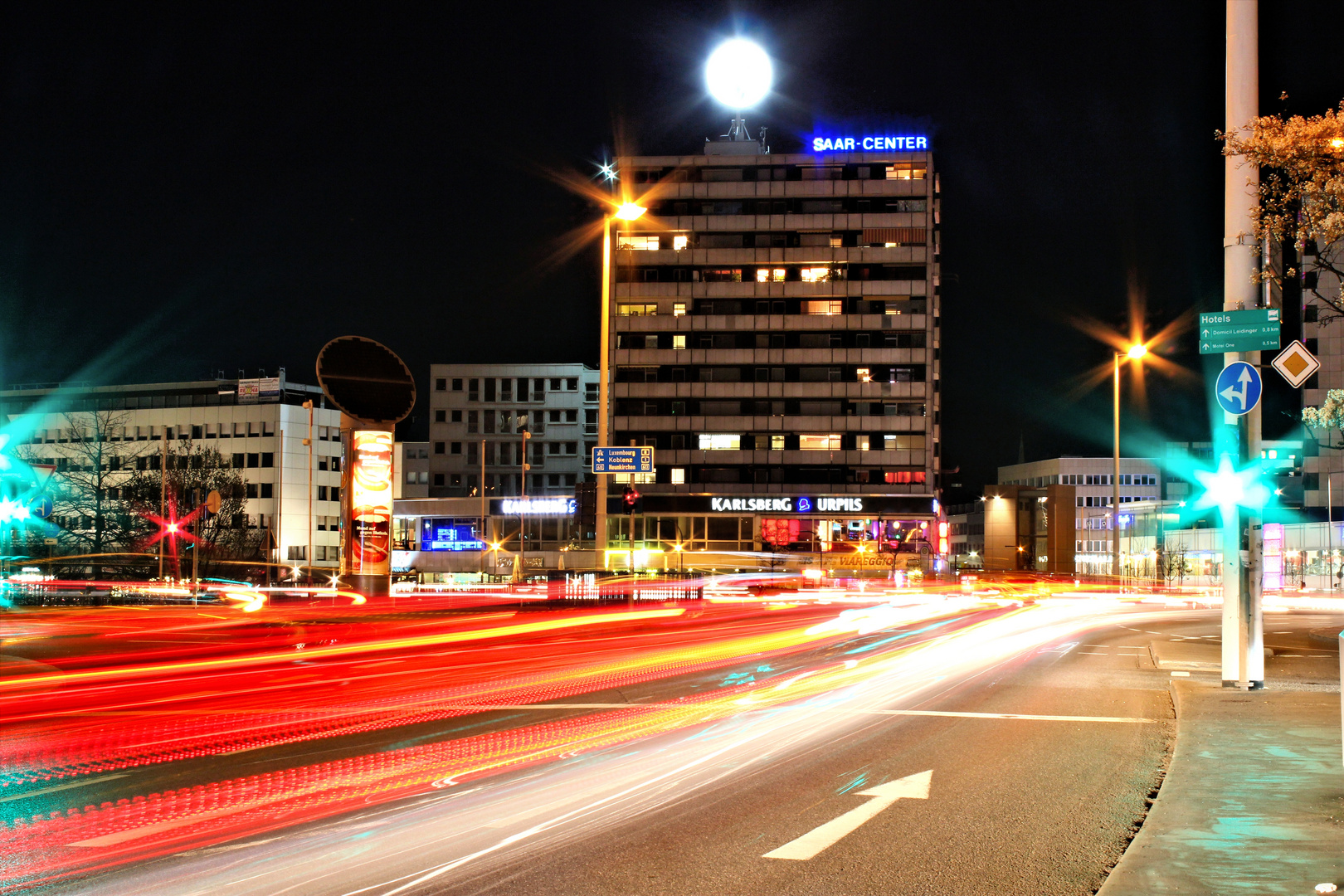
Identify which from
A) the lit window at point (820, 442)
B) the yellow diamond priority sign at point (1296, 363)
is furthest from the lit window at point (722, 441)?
the yellow diamond priority sign at point (1296, 363)

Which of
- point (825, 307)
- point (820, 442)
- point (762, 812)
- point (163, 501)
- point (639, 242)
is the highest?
point (639, 242)

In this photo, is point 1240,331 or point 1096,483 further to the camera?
point 1096,483

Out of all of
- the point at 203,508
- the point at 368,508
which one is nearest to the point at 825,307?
the point at 203,508

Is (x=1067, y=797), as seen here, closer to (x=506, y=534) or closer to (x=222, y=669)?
(x=222, y=669)

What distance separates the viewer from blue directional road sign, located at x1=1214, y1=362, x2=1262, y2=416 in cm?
1446

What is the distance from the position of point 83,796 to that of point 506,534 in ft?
296

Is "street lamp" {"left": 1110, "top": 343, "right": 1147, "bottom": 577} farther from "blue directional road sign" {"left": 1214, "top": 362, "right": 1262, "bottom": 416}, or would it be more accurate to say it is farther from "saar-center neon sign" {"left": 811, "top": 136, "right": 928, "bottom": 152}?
"saar-center neon sign" {"left": 811, "top": 136, "right": 928, "bottom": 152}

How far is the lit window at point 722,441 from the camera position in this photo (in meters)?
92.5

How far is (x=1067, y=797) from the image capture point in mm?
9242

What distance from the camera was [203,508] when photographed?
71.8 m

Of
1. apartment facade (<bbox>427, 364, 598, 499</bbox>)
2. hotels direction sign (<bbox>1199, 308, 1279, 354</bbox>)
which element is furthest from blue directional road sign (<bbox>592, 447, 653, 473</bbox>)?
apartment facade (<bbox>427, 364, 598, 499</bbox>)

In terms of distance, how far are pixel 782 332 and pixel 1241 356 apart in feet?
256

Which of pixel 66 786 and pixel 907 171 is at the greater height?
pixel 907 171

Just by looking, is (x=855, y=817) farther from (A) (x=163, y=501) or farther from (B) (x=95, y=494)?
(B) (x=95, y=494)
